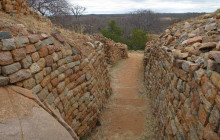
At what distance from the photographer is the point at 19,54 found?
8.55 feet

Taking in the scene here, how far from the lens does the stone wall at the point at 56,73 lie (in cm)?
253

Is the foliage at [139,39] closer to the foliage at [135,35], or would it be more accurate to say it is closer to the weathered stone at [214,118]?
the foliage at [135,35]

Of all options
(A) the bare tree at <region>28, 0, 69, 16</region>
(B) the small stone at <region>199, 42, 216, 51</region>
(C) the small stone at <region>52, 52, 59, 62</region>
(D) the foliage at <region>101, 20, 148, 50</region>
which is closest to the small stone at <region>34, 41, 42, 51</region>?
(C) the small stone at <region>52, 52, 59, 62</region>

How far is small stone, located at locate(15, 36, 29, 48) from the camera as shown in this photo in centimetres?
261

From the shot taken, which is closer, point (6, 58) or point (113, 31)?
point (6, 58)

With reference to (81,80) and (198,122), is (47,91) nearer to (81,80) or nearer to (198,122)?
(81,80)

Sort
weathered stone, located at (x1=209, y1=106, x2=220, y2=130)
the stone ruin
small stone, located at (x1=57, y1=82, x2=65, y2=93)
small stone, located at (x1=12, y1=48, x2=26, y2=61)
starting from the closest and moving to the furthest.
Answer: weathered stone, located at (x1=209, y1=106, x2=220, y2=130) < the stone ruin < small stone, located at (x1=12, y1=48, x2=26, y2=61) < small stone, located at (x1=57, y1=82, x2=65, y2=93)

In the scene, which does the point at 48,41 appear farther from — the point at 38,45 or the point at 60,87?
the point at 60,87

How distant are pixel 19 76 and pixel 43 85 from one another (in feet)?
1.80

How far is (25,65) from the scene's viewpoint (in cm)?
272

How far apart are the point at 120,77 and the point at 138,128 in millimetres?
5112

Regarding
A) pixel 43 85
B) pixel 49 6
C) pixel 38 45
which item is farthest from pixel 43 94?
pixel 49 6

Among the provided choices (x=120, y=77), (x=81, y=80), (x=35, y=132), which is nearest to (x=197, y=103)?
(x=35, y=132)

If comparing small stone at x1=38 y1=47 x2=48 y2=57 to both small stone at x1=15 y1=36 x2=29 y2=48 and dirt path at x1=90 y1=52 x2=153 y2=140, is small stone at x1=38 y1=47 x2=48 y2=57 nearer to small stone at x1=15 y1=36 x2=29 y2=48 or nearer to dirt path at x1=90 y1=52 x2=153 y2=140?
small stone at x1=15 y1=36 x2=29 y2=48
